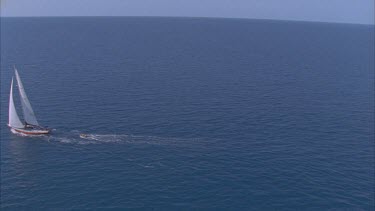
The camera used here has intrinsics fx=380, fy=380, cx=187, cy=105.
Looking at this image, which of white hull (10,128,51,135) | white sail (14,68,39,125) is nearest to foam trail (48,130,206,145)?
white hull (10,128,51,135)

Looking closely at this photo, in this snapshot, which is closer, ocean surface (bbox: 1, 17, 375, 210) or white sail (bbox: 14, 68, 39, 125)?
ocean surface (bbox: 1, 17, 375, 210)

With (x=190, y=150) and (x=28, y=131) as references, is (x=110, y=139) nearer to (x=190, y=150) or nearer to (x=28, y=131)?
(x=190, y=150)

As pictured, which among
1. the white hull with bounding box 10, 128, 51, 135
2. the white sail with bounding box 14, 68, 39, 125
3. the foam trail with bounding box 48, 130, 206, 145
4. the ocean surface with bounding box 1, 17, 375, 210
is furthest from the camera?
the white sail with bounding box 14, 68, 39, 125

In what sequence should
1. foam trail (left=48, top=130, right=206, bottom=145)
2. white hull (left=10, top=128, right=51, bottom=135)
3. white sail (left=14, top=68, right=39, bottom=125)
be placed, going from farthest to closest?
white sail (left=14, top=68, right=39, bottom=125) < white hull (left=10, top=128, right=51, bottom=135) < foam trail (left=48, top=130, right=206, bottom=145)

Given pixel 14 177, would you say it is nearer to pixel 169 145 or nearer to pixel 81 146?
pixel 81 146

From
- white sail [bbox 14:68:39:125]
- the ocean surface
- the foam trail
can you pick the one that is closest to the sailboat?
white sail [bbox 14:68:39:125]

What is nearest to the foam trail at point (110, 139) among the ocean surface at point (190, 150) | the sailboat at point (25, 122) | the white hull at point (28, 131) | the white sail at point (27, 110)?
the ocean surface at point (190, 150)

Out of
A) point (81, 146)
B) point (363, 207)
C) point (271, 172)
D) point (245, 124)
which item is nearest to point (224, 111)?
point (245, 124)

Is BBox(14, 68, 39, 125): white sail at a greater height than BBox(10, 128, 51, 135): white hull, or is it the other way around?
BBox(14, 68, 39, 125): white sail

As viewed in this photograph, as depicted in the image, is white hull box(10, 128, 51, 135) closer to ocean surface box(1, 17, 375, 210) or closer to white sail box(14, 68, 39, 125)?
ocean surface box(1, 17, 375, 210)

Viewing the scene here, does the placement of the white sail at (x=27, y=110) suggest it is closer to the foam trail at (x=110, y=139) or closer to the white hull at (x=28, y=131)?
the white hull at (x=28, y=131)

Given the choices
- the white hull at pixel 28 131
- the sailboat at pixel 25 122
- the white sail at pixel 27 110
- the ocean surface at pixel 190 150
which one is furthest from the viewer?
the white sail at pixel 27 110

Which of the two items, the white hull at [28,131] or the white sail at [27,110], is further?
the white sail at [27,110]
